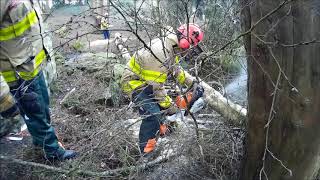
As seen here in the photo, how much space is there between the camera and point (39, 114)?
3336mm

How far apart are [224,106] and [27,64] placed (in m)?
1.87

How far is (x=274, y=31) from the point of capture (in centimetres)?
200

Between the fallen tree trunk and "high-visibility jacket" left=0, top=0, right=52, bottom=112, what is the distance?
76 centimetres

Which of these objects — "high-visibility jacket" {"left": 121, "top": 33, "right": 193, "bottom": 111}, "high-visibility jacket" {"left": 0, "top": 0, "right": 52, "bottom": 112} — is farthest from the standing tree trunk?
"high-visibility jacket" {"left": 0, "top": 0, "right": 52, "bottom": 112}

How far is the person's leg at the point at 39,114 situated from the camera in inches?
127

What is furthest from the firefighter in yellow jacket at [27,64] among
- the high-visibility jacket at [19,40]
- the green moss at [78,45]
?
→ the green moss at [78,45]

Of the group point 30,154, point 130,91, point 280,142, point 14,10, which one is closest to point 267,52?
point 280,142

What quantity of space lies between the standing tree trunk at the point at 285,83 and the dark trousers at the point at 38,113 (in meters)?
1.91

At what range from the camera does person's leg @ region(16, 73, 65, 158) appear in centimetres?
322

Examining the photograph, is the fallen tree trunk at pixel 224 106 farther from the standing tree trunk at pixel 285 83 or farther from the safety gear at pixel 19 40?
the safety gear at pixel 19 40

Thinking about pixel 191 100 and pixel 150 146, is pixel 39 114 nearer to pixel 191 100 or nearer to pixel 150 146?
pixel 150 146

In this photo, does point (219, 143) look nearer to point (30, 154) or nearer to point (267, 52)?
point (267, 52)

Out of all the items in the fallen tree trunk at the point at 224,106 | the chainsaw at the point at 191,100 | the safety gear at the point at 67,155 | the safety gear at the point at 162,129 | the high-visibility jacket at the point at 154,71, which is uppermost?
the high-visibility jacket at the point at 154,71

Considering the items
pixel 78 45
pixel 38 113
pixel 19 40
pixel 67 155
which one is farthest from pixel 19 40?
pixel 78 45
